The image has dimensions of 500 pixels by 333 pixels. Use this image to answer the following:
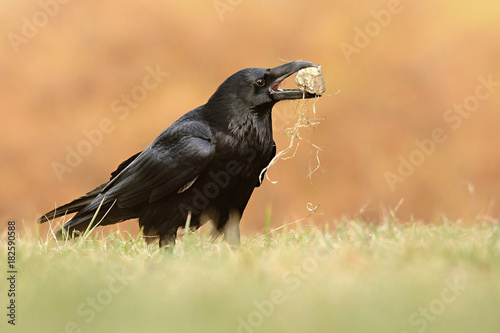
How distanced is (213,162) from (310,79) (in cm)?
80

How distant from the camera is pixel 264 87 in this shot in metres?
4.31

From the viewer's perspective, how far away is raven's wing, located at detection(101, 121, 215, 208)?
4172mm

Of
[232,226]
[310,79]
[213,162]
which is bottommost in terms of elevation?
[232,226]

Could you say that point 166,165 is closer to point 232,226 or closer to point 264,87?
point 232,226

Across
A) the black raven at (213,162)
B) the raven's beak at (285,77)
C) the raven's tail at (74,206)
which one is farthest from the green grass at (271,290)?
the raven's tail at (74,206)

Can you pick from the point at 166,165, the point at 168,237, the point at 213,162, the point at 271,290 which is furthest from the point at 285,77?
the point at 271,290

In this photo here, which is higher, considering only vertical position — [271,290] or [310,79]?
[310,79]

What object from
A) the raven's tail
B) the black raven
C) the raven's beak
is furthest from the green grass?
the raven's tail

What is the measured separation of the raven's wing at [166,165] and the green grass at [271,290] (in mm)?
891

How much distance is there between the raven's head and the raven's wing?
306 mm

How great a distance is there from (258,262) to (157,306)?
71cm

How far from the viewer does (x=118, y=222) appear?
4.78 metres

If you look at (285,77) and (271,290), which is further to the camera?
(285,77)

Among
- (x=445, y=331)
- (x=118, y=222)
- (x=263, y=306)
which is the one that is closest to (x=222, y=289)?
(x=263, y=306)
